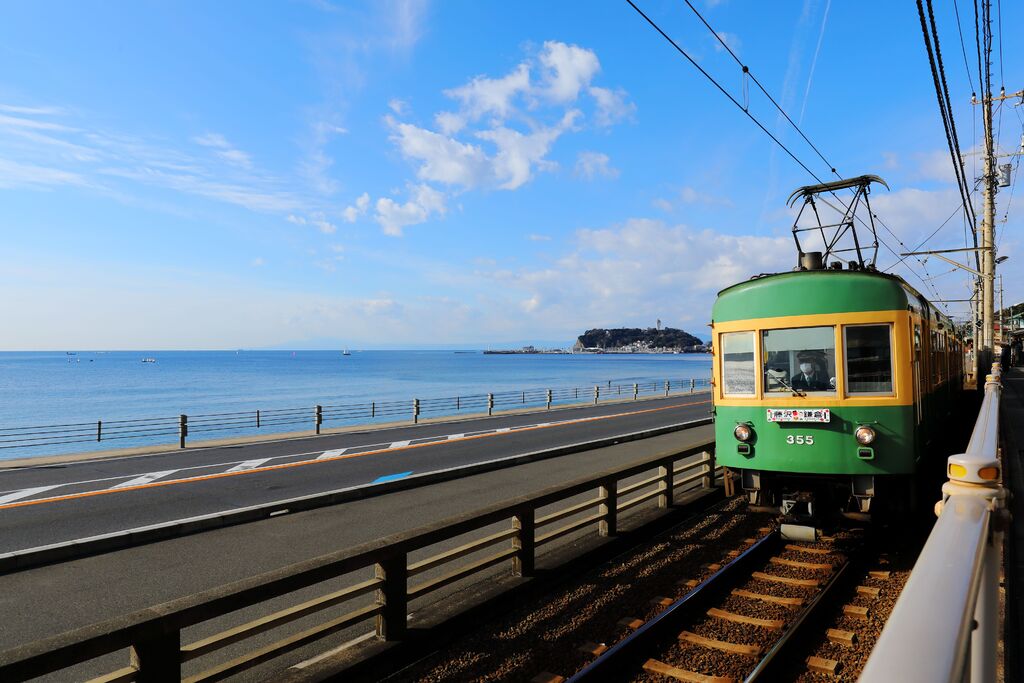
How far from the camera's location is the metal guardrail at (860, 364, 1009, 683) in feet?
3.52

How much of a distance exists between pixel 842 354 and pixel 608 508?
11.9 feet

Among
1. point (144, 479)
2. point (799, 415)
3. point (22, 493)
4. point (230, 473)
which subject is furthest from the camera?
point (230, 473)

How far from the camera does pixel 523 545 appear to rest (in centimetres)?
688

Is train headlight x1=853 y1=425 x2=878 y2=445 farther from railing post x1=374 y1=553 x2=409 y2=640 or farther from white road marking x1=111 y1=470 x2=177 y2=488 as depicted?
white road marking x1=111 y1=470 x2=177 y2=488

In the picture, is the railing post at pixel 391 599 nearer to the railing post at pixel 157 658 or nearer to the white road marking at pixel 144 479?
the railing post at pixel 157 658

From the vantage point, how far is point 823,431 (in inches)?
298

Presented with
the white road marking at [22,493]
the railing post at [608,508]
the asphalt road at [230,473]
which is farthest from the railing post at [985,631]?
the white road marking at [22,493]

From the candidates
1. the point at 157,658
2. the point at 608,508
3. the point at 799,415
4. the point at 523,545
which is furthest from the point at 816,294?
the point at 157,658

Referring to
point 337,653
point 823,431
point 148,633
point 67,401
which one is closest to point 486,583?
point 337,653

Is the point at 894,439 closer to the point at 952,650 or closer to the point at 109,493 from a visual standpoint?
the point at 952,650

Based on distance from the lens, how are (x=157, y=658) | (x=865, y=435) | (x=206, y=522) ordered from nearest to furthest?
(x=157, y=658), (x=865, y=435), (x=206, y=522)

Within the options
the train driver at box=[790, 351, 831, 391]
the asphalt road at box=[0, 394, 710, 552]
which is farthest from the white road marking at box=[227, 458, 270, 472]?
the train driver at box=[790, 351, 831, 391]

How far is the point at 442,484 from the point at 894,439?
828 cm

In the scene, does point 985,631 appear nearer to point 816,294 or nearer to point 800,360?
point 800,360
